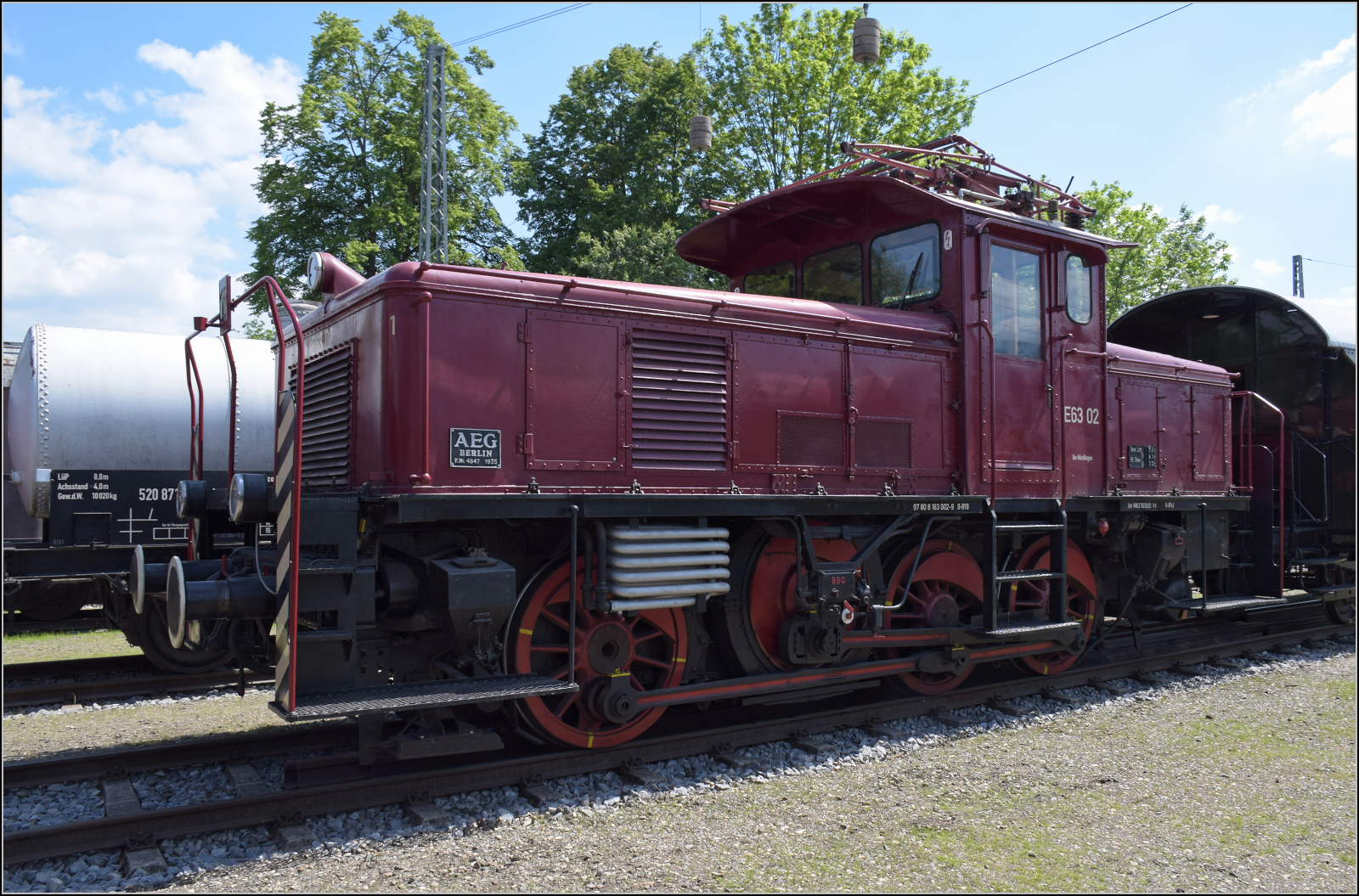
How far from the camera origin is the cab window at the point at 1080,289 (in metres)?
8.67

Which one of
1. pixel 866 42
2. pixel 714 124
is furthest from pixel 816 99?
pixel 866 42

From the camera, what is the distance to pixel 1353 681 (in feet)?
30.1

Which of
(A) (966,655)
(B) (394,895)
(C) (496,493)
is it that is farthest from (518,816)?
(A) (966,655)

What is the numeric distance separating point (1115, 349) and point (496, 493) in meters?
6.92

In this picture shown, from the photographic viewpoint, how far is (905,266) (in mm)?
→ 8117

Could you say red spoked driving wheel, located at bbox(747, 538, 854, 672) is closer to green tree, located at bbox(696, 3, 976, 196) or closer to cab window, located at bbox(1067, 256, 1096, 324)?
cab window, located at bbox(1067, 256, 1096, 324)

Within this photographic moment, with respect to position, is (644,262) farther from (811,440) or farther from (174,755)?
(174,755)

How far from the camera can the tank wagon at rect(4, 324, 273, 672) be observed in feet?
32.4

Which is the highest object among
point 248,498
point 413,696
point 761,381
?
point 761,381

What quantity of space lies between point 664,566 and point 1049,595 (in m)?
4.38

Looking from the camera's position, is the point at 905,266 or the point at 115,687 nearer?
the point at 905,266

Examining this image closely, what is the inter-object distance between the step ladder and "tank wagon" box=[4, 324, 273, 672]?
7.53 metres

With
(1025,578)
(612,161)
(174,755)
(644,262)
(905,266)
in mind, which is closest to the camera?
(174,755)

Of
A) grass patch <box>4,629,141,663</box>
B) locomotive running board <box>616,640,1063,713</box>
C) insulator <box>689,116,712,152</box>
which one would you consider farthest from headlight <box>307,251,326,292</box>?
insulator <box>689,116,712,152</box>
